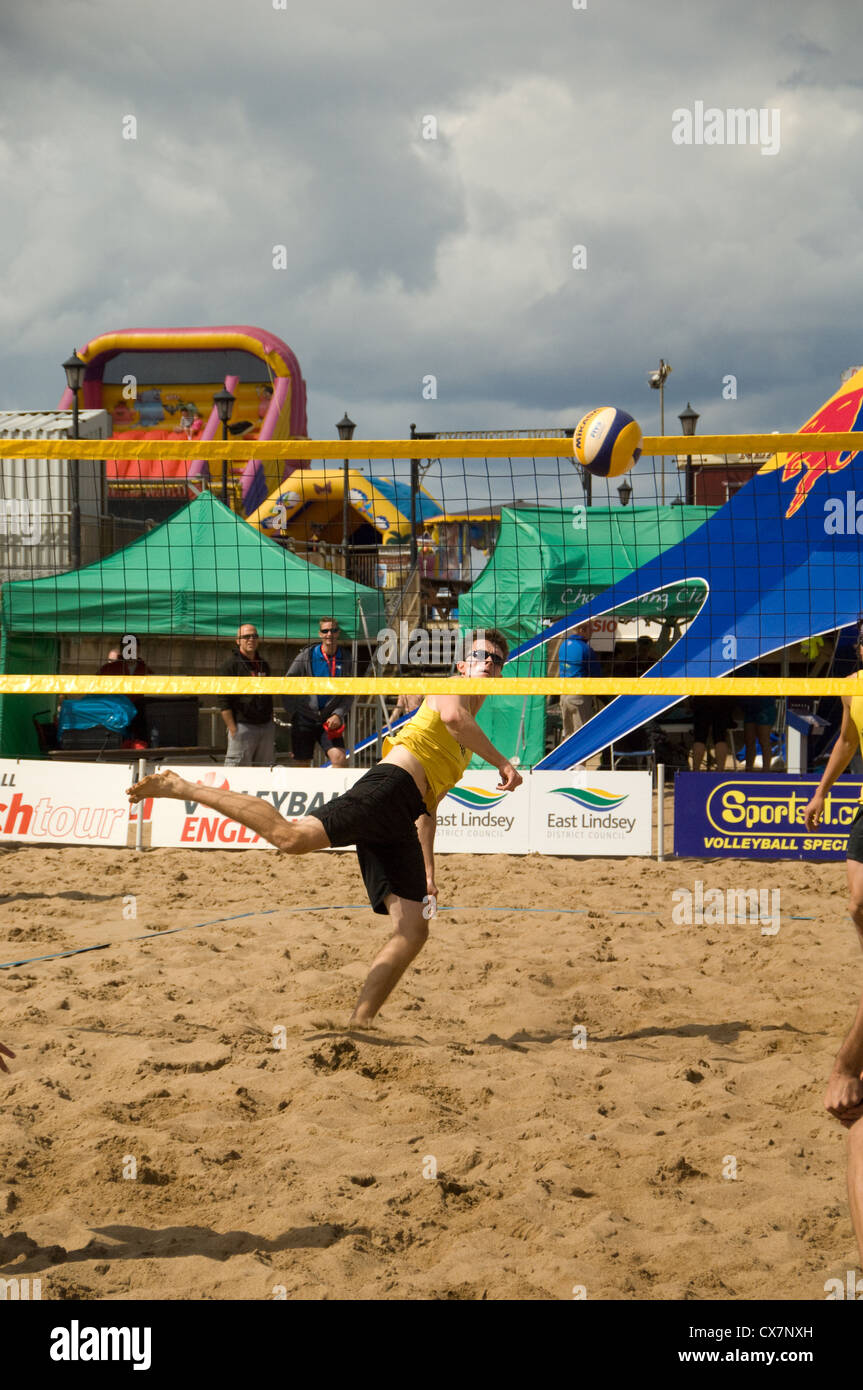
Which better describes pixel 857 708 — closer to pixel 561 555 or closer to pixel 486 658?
pixel 486 658

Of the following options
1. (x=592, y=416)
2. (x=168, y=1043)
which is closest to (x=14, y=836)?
(x=168, y=1043)

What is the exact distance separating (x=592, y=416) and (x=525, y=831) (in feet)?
12.3

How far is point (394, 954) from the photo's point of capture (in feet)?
12.1

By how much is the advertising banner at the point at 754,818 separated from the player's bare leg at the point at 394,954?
4.10 meters

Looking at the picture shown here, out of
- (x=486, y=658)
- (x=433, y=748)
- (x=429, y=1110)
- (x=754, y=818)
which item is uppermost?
(x=486, y=658)

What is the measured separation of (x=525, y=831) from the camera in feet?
25.1

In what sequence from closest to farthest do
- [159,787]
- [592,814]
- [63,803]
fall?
[159,787] < [592,814] < [63,803]

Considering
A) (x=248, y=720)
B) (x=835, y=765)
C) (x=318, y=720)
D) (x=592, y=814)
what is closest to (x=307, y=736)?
(x=318, y=720)

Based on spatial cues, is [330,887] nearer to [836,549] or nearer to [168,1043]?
[168,1043]

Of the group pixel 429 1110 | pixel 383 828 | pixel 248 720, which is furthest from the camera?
pixel 248 720

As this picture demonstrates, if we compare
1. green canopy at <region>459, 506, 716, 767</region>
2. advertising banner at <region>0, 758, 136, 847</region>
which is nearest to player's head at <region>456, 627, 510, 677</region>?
advertising banner at <region>0, 758, 136, 847</region>

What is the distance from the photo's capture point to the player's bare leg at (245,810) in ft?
10.7

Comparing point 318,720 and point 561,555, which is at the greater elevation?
point 561,555

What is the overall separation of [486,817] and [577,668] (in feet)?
7.34
